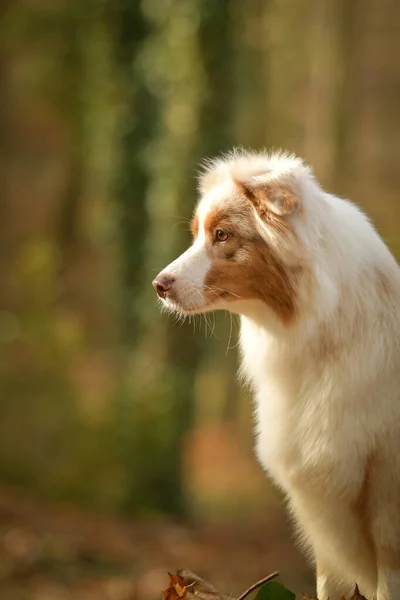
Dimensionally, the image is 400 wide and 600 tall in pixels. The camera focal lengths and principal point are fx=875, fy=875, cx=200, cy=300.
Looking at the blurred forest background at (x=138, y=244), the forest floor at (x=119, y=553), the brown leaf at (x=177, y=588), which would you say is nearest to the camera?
the brown leaf at (x=177, y=588)

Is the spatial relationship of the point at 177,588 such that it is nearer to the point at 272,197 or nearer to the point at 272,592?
the point at 272,592

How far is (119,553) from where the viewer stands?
5.30 metres

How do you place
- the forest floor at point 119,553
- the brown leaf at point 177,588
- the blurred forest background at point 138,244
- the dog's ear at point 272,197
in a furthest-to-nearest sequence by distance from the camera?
1. the blurred forest background at point 138,244
2. the forest floor at point 119,553
3. the dog's ear at point 272,197
4. the brown leaf at point 177,588

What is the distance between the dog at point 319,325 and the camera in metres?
1.94

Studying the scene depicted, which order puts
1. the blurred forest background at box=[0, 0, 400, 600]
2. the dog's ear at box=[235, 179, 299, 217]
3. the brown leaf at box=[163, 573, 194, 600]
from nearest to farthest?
the brown leaf at box=[163, 573, 194, 600], the dog's ear at box=[235, 179, 299, 217], the blurred forest background at box=[0, 0, 400, 600]

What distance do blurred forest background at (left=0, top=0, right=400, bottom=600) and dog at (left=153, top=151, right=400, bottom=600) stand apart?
2.86 meters

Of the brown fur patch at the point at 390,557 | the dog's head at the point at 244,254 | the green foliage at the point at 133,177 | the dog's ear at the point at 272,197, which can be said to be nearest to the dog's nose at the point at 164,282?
the dog's head at the point at 244,254

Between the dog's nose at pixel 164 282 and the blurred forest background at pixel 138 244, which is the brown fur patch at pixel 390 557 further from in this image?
the blurred forest background at pixel 138 244

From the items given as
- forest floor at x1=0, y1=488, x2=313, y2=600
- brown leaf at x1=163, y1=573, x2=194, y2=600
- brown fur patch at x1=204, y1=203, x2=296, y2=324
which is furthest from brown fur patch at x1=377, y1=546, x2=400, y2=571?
forest floor at x1=0, y1=488, x2=313, y2=600

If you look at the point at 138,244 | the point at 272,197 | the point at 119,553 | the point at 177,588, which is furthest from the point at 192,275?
the point at 119,553

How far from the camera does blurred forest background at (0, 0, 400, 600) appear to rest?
5.16m

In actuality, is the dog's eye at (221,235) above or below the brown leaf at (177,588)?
above

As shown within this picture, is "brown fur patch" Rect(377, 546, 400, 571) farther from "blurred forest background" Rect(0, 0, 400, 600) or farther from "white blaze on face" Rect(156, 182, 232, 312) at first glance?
"blurred forest background" Rect(0, 0, 400, 600)

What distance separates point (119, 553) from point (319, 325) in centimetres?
371
